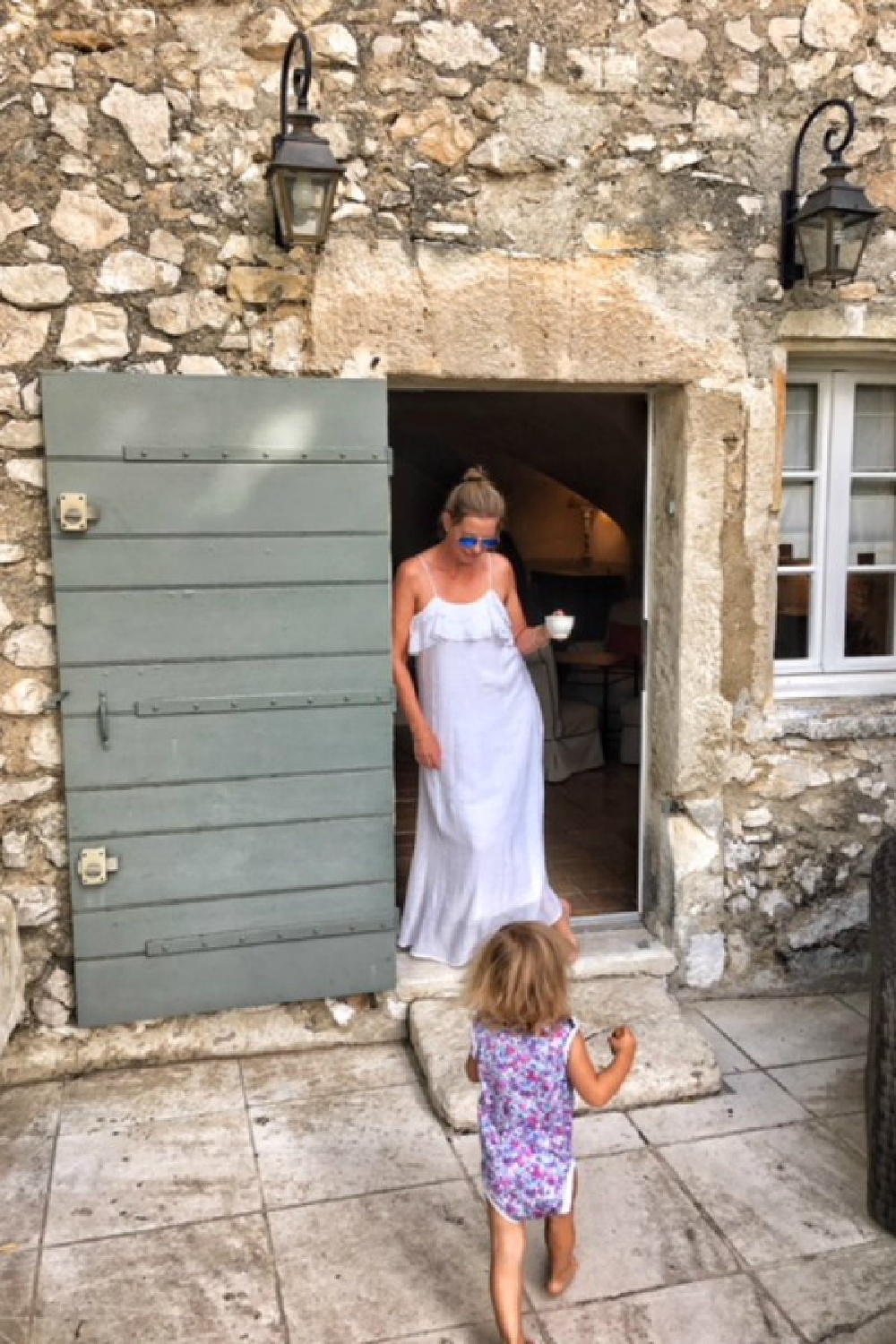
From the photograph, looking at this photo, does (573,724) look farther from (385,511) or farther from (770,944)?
(385,511)

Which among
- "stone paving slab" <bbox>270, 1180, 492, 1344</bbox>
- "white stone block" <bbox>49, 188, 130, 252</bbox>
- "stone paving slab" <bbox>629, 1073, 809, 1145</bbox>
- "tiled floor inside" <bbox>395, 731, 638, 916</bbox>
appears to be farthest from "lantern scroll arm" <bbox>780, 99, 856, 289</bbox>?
"stone paving slab" <bbox>270, 1180, 492, 1344</bbox>

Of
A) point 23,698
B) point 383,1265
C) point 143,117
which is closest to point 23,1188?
point 383,1265

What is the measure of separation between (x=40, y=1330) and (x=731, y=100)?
404 cm

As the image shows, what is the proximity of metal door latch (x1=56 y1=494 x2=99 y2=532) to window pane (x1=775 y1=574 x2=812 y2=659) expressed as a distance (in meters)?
2.54

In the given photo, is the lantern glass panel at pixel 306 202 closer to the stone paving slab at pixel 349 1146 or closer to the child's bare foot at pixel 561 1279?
the stone paving slab at pixel 349 1146

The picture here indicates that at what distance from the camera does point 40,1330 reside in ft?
7.94

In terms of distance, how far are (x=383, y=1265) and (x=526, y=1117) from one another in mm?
669

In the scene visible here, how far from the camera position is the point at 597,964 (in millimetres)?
3961

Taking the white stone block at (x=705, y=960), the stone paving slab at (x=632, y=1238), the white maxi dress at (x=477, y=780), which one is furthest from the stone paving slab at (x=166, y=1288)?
the white stone block at (x=705, y=960)

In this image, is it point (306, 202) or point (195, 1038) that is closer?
point (306, 202)

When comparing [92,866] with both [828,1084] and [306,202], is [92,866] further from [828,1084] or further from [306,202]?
[828,1084]

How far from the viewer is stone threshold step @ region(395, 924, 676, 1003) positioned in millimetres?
3791

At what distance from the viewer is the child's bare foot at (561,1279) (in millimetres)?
2541

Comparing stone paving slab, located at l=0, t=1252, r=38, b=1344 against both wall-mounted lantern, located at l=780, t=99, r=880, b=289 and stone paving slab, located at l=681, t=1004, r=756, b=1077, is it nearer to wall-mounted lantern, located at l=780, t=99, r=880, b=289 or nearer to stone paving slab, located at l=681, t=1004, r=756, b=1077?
stone paving slab, located at l=681, t=1004, r=756, b=1077
